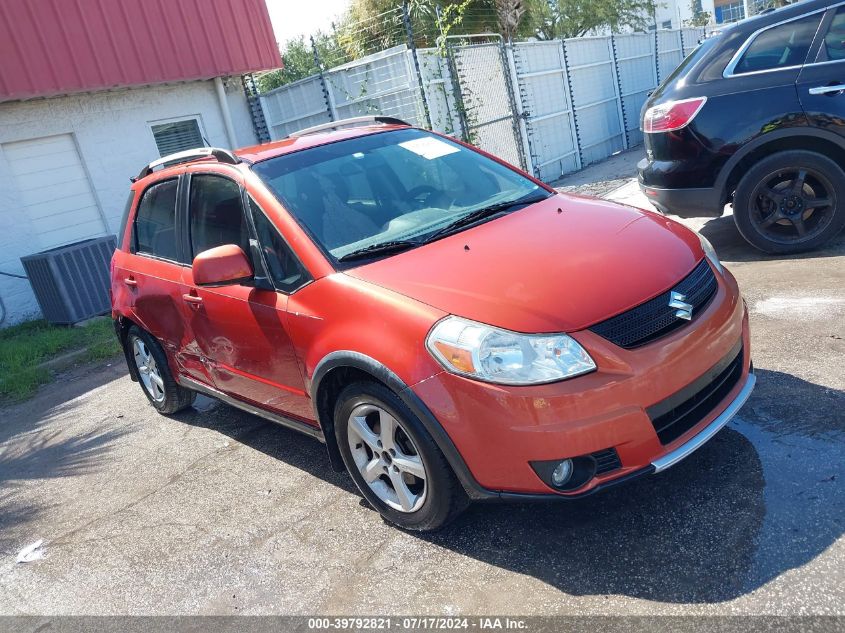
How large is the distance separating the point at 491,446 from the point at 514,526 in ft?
2.14

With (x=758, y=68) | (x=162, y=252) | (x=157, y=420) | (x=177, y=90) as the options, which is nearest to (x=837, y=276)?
(x=758, y=68)

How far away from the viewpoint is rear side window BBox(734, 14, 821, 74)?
5.61 metres

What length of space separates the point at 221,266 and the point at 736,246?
4.91 meters

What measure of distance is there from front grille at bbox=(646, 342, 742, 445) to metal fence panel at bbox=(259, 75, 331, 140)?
10316 mm

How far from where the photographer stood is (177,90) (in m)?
11.8

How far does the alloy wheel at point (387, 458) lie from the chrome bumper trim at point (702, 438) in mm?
951

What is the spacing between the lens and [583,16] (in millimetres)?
27219

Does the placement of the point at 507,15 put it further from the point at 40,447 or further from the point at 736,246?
the point at 40,447

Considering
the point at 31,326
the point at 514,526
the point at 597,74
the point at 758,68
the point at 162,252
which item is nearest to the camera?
the point at 514,526

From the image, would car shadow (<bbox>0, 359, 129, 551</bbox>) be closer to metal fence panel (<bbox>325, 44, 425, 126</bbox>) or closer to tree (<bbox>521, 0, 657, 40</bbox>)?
metal fence panel (<bbox>325, 44, 425, 126</bbox>)

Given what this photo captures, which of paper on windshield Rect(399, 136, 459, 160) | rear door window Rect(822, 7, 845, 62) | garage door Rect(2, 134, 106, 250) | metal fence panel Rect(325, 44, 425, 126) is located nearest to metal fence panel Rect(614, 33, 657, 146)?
metal fence panel Rect(325, 44, 425, 126)

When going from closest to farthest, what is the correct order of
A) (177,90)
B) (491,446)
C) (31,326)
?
(491,446), (31,326), (177,90)

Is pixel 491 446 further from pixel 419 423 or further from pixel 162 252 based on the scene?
pixel 162 252

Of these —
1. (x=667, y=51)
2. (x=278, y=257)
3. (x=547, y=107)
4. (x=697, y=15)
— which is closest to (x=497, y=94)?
(x=547, y=107)
